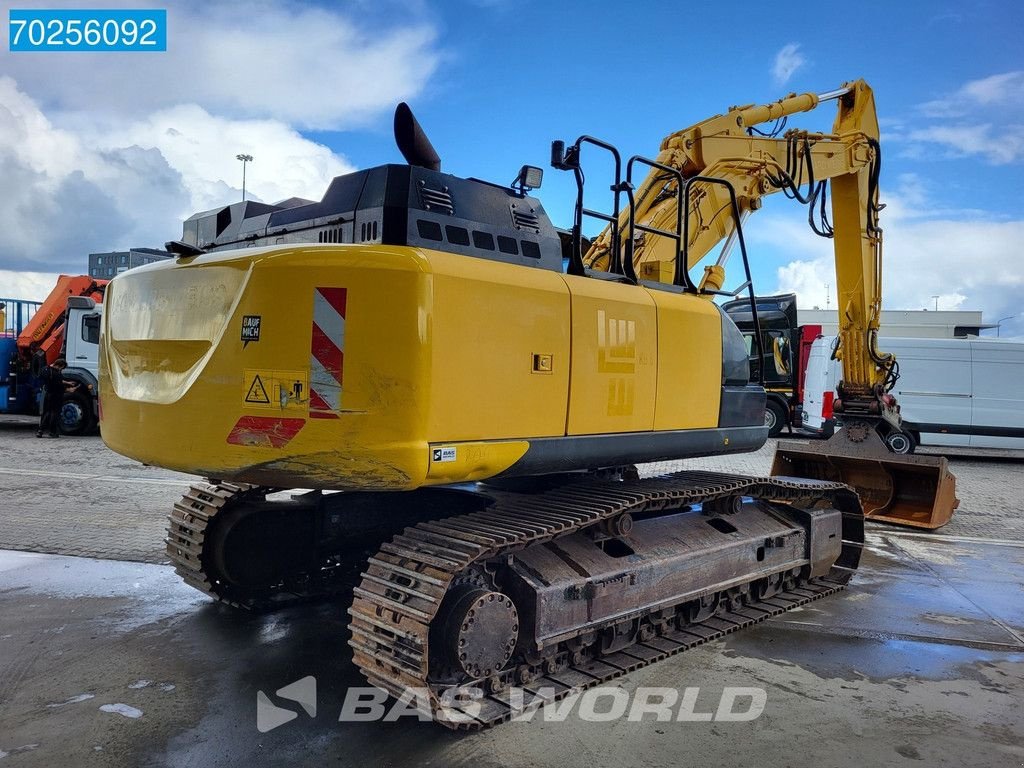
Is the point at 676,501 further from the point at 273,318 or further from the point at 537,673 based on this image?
the point at 273,318

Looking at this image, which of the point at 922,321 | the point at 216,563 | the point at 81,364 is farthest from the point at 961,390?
the point at 922,321

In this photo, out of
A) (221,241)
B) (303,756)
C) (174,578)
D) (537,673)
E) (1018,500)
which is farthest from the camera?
(1018,500)

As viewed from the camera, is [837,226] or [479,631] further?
[837,226]

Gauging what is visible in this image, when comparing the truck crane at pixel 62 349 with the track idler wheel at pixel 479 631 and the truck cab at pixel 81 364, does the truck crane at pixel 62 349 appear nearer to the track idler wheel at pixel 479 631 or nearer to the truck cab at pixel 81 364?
the truck cab at pixel 81 364

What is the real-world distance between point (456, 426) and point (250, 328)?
1.01m

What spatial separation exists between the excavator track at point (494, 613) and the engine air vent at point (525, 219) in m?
1.54

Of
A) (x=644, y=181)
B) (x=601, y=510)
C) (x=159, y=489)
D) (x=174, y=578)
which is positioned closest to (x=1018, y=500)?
(x=644, y=181)

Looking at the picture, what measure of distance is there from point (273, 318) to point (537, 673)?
2.25m

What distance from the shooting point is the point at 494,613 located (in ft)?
12.2

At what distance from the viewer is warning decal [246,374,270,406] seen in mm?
3363

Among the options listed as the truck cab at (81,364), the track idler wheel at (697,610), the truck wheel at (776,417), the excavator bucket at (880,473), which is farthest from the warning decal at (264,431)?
the truck wheel at (776,417)

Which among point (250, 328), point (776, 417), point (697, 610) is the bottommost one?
point (697, 610)

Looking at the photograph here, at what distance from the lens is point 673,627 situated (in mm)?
4898

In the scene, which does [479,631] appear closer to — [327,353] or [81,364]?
[327,353]
